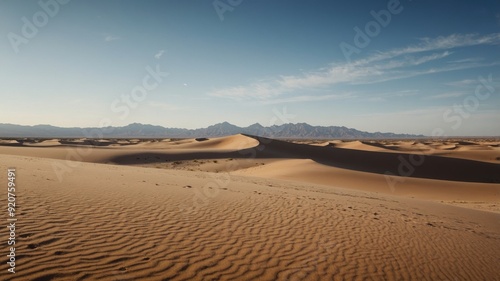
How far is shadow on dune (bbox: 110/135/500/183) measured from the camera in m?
29.6

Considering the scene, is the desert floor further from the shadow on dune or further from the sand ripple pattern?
the shadow on dune

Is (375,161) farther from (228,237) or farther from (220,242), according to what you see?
(220,242)

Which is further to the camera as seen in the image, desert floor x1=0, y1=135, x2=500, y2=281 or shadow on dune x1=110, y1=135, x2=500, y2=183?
shadow on dune x1=110, y1=135, x2=500, y2=183

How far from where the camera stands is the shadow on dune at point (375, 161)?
97.0 feet

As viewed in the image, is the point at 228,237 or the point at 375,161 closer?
the point at 228,237

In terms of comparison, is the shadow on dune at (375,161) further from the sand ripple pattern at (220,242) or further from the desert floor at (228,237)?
the sand ripple pattern at (220,242)

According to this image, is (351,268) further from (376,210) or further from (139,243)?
(376,210)

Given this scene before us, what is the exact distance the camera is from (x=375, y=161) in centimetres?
3353

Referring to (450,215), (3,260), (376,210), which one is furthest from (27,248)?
(450,215)

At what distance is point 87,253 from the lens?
4820 millimetres

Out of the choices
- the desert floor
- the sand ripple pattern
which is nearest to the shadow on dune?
the desert floor

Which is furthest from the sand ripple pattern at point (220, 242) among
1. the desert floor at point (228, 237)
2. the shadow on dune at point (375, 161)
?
the shadow on dune at point (375, 161)

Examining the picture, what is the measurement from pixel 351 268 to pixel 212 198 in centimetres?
616

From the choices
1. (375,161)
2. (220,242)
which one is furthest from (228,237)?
(375,161)
